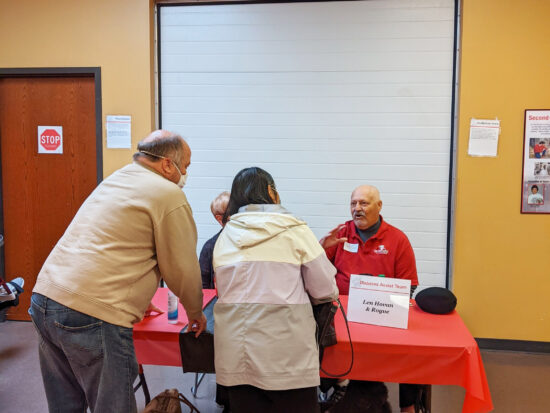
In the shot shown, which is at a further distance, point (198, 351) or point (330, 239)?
point (330, 239)

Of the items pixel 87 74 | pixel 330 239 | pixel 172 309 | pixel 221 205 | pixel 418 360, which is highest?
pixel 87 74

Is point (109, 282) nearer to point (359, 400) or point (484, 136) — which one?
point (359, 400)

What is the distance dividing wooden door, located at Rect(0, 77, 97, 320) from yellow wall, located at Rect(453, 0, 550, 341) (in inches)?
123

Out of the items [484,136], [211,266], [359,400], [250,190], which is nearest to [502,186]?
[484,136]

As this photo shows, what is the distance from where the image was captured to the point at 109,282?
140cm

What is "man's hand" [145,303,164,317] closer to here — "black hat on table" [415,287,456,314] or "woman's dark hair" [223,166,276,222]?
"woman's dark hair" [223,166,276,222]

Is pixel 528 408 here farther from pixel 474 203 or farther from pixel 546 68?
pixel 546 68

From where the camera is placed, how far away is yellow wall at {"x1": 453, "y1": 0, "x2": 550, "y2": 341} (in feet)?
10.4

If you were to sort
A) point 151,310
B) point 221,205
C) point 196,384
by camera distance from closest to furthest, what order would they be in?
point 151,310 < point 196,384 < point 221,205

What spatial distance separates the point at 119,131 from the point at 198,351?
243 centimetres

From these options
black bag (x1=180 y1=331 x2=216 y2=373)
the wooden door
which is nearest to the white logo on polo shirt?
black bag (x1=180 y1=331 x2=216 y2=373)

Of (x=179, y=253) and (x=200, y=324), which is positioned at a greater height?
(x=179, y=253)

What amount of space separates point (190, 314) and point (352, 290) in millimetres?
728

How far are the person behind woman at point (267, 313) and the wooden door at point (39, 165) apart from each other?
2.73m
